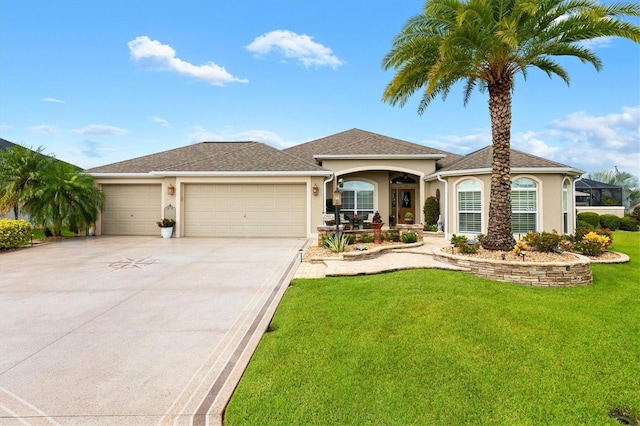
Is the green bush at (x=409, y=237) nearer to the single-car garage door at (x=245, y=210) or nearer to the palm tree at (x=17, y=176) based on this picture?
the single-car garage door at (x=245, y=210)

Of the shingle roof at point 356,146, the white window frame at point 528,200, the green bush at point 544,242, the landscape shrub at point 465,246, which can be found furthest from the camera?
the shingle roof at point 356,146

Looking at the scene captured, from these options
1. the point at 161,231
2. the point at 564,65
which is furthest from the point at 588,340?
the point at 161,231

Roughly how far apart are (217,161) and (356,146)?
742cm

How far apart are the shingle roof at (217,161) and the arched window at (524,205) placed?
27.8 ft

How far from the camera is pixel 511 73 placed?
29.3ft

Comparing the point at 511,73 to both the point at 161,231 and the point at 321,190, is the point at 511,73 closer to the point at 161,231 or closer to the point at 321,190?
the point at 321,190

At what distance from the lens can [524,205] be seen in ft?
43.0

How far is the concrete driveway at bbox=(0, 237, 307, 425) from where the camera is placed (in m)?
2.94

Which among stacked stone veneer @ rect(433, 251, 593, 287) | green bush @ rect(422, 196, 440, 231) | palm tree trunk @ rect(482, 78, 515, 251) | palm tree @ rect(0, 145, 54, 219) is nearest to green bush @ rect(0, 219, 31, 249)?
palm tree @ rect(0, 145, 54, 219)

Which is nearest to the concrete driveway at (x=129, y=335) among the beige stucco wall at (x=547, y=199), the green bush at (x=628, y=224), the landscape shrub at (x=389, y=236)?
the landscape shrub at (x=389, y=236)

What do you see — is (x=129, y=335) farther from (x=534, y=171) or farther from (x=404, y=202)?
(x=404, y=202)

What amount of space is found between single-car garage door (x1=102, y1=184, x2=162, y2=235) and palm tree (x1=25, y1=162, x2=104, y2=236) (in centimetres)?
82

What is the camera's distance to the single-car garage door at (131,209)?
1548cm

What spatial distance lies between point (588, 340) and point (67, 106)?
22.0 meters
